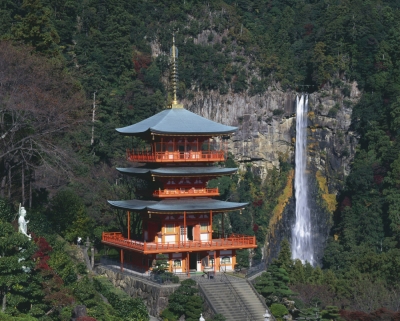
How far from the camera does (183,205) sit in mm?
47250

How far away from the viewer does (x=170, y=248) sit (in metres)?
46.0

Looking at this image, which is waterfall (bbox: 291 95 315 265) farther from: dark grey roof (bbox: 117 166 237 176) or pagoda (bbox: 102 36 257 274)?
dark grey roof (bbox: 117 166 237 176)

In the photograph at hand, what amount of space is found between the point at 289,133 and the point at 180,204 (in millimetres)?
51082

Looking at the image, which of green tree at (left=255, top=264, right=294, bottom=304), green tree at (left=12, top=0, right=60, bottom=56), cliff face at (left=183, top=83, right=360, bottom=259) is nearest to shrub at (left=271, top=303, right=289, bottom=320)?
green tree at (left=255, top=264, right=294, bottom=304)

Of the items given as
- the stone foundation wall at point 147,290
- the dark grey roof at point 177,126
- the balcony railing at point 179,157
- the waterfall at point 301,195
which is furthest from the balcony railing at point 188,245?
the waterfall at point 301,195

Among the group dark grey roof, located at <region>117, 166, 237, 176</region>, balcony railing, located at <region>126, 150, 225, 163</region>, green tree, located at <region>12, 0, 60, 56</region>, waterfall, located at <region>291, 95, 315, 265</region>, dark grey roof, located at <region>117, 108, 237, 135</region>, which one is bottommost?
waterfall, located at <region>291, 95, 315, 265</region>

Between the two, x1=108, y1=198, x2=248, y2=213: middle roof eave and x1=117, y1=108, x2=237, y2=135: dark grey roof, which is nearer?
x1=108, y1=198, x2=248, y2=213: middle roof eave

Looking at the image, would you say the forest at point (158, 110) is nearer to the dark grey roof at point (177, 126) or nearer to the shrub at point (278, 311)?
the shrub at point (278, 311)

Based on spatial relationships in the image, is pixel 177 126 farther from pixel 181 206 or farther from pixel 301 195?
pixel 301 195

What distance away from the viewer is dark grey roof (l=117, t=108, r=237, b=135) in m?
47.7

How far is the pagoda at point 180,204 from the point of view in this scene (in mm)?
46938

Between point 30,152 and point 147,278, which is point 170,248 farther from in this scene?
point 30,152

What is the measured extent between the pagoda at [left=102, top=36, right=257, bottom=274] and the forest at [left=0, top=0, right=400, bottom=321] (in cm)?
228

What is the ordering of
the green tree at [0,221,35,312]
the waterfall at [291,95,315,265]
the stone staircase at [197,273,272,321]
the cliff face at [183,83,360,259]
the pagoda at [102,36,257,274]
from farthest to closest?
1. the cliff face at [183,83,360,259]
2. the waterfall at [291,95,315,265]
3. the pagoda at [102,36,257,274]
4. the stone staircase at [197,273,272,321]
5. the green tree at [0,221,35,312]
